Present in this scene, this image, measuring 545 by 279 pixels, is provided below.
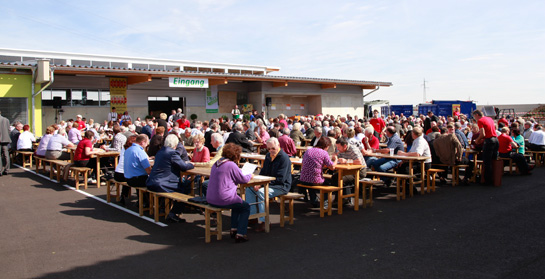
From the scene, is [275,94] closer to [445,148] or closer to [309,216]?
[445,148]

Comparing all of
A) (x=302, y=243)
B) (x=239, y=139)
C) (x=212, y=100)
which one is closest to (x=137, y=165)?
(x=302, y=243)

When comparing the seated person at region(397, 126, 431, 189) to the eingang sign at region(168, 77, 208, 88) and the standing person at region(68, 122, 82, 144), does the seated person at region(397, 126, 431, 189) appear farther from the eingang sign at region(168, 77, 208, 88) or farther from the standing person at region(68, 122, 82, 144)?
the eingang sign at region(168, 77, 208, 88)

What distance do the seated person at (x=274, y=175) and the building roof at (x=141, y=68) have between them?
10.5 m

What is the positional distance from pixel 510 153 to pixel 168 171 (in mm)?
9297

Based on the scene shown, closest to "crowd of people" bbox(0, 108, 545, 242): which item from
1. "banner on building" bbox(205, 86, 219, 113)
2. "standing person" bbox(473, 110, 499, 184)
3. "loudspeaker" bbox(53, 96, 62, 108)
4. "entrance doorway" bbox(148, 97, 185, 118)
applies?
"standing person" bbox(473, 110, 499, 184)

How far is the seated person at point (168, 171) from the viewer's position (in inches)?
271

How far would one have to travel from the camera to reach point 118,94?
58.2 ft

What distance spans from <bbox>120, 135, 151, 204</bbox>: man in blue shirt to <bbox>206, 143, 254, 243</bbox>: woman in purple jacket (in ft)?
6.86

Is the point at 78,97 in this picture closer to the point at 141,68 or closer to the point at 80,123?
the point at 80,123

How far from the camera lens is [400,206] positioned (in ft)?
25.7

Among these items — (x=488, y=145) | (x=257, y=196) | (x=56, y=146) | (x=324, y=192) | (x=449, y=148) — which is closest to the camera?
(x=257, y=196)

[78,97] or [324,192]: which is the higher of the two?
[78,97]

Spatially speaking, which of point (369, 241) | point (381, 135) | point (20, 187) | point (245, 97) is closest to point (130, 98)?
point (245, 97)

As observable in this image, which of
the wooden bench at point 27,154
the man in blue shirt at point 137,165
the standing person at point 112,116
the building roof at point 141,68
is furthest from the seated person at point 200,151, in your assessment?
the standing person at point 112,116
